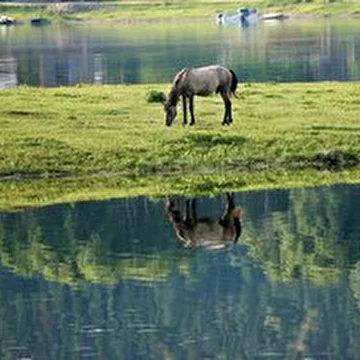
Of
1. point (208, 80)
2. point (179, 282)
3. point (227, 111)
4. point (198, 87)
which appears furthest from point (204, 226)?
point (208, 80)

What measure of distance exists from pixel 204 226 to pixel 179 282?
6.73 metres

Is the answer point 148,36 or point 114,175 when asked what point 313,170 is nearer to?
point 114,175

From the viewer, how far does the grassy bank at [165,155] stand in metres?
40.9

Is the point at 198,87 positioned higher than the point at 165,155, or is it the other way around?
the point at 198,87

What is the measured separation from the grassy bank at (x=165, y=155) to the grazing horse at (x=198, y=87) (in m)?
0.49

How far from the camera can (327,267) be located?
31.6 m

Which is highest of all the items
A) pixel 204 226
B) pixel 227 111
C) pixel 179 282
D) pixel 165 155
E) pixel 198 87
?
pixel 198 87

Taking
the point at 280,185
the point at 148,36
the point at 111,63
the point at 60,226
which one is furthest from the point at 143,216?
the point at 148,36

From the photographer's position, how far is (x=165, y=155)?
42719 mm

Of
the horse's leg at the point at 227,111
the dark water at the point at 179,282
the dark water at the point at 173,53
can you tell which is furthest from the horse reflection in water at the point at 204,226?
the dark water at the point at 173,53

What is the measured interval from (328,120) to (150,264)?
16.5 m

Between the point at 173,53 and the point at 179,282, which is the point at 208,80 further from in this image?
the point at 173,53

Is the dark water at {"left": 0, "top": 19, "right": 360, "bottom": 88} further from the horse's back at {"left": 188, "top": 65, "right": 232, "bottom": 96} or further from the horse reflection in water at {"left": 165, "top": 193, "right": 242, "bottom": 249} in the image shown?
the horse reflection in water at {"left": 165, "top": 193, "right": 242, "bottom": 249}

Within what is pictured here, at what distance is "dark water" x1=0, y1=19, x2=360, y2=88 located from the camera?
8619 cm
